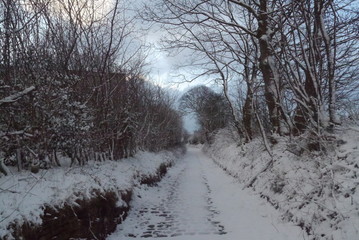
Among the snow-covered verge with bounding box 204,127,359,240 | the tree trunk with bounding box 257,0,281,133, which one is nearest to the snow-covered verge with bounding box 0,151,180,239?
the snow-covered verge with bounding box 204,127,359,240

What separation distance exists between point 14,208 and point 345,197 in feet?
14.8

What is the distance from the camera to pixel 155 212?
7766mm

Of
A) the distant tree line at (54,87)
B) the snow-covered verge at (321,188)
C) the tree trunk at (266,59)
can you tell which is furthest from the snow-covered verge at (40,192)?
the tree trunk at (266,59)

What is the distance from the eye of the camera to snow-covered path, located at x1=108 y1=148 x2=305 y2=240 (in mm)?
5684

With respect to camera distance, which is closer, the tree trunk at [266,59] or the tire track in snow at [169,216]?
the tire track in snow at [169,216]

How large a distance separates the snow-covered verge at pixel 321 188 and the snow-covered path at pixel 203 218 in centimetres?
30

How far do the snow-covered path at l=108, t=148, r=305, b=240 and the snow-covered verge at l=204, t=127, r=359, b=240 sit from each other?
305 millimetres

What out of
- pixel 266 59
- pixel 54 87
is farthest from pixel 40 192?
pixel 266 59

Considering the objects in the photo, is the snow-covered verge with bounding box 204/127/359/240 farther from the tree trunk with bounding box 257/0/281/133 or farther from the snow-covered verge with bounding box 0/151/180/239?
the snow-covered verge with bounding box 0/151/180/239

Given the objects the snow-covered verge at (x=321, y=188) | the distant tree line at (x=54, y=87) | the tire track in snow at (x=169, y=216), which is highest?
the distant tree line at (x=54, y=87)

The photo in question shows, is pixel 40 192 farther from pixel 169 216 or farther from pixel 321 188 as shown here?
pixel 321 188

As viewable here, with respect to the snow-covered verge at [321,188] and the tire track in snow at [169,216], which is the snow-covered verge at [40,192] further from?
the snow-covered verge at [321,188]

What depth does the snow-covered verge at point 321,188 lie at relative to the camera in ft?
14.0

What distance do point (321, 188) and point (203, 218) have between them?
2757mm
